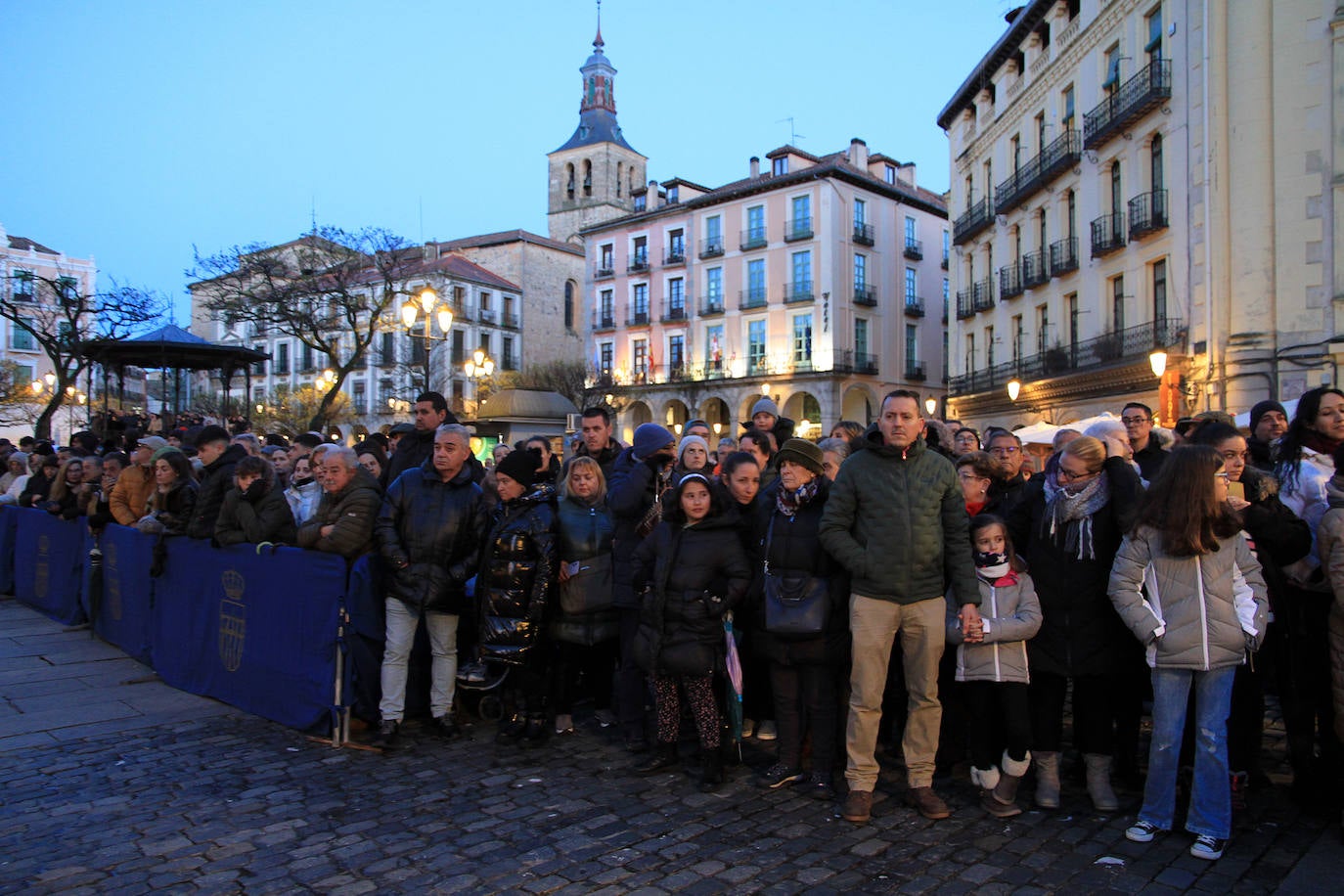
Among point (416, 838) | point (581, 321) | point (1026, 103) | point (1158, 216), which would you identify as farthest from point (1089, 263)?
point (581, 321)

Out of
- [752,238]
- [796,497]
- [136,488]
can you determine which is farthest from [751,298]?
[796,497]

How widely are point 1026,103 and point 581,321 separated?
40738 mm

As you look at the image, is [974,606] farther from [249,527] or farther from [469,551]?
[249,527]

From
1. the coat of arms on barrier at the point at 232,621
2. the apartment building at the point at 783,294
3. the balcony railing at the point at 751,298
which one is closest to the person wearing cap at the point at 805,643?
the coat of arms on barrier at the point at 232,621

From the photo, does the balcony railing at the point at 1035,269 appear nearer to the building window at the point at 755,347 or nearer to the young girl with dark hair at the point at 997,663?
the building window at the point at 755,347

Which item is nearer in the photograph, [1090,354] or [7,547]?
[7,547]

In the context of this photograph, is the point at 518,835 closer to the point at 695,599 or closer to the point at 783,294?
the point at 695,599

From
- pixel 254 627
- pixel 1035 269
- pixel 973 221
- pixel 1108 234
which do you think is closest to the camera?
pixel 254 627

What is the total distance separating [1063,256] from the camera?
24375 mm

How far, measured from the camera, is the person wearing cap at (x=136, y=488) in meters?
8.10

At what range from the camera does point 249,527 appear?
20.3 feet

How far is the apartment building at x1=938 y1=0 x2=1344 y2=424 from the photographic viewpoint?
16.7m

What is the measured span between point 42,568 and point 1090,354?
22668 millimetres

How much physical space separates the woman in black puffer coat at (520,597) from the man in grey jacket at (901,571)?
6.53 feet
